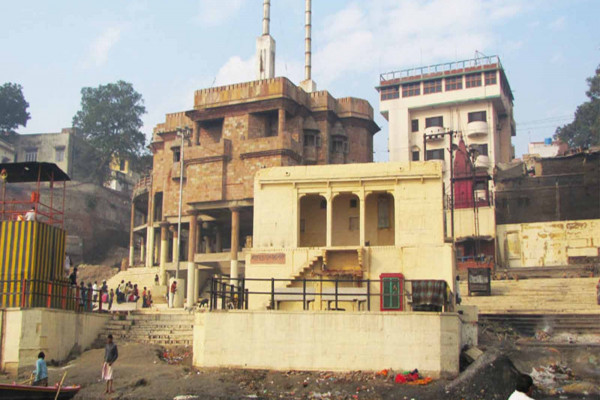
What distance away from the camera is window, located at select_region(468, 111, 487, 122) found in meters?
72.9

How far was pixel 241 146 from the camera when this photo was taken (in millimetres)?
48406

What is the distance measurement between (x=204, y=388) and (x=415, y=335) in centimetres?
668

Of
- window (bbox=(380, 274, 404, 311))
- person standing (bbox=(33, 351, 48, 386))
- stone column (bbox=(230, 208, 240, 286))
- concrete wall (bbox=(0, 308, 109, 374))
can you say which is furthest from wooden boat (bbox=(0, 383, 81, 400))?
stone column (bbox=(230, 208, 240, 286))

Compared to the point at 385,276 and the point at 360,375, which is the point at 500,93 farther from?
the point at 360,375

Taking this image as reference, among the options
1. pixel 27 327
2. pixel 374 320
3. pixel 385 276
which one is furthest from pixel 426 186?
pixel 27 327

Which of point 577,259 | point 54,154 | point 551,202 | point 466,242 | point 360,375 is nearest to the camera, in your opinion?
point 360,375

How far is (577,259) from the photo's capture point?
4731cm

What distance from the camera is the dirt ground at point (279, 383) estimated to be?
749 inches

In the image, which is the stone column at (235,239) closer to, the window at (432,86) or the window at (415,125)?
the window at (415,125)

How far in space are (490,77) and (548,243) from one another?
27936 millimetres

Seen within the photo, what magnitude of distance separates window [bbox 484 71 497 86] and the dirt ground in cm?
5386

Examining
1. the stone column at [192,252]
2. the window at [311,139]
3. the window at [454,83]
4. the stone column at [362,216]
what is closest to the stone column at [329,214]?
the stone column at [362,216]

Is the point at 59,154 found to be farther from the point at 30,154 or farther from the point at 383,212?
the point at 383,212

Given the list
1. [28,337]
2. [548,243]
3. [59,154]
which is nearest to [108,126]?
[59,154]
